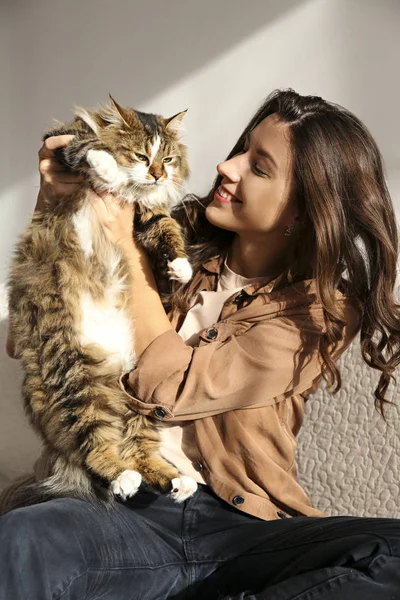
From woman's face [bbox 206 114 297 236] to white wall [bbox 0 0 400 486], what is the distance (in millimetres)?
709

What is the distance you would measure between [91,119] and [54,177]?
16 centimetres

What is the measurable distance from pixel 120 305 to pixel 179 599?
65cm

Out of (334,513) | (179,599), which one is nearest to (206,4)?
(334,513)

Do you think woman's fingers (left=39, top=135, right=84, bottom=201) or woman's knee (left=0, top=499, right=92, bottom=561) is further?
woman's fingers (left=39, top=135, right=84, bottom=201)

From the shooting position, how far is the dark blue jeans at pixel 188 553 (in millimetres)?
1149

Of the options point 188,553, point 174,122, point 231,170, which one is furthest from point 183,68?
point 188,553

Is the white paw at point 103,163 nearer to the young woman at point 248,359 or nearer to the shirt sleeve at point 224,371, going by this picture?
the young woman at point 248,359

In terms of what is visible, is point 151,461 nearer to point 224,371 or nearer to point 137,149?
point 224,371

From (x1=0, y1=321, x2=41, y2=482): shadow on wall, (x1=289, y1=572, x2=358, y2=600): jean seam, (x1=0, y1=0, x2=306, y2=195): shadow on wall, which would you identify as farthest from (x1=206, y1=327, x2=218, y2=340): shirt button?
(x1=0, y1=0, x2=306, y2=195): shadow on wall

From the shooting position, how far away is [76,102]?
2967 millimetres

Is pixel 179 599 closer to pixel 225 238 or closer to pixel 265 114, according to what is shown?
pixel 225 238

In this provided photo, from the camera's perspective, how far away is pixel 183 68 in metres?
2.71

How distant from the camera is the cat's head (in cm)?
161

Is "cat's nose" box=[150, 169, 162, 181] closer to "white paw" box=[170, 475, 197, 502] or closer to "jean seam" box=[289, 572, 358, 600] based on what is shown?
"white paw" box=[170, 475, 197, 502]
